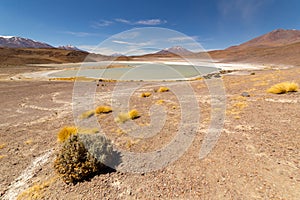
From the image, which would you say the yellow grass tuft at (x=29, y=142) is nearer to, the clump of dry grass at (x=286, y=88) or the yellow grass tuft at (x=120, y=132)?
the yellow grass tuft at (x=120, y=132)

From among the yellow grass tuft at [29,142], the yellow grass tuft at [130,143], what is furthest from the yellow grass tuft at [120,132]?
the yellow grass tuft at [29,142]

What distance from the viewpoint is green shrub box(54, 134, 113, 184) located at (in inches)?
161

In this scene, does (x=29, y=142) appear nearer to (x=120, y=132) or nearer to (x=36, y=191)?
(x=36, y=191)

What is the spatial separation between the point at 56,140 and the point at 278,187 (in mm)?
7297

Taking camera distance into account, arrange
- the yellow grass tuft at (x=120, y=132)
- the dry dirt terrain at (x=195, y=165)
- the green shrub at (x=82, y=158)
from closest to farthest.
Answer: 1. the dry dirt terrain at (x=195, y=165)
2. the green shrub at (x=82, y=158)
3. the yellow grass tuft at (x=120, y=132)

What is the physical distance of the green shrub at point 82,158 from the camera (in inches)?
161

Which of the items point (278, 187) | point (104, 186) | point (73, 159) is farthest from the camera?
point (73, 159)

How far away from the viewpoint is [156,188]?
144 inches

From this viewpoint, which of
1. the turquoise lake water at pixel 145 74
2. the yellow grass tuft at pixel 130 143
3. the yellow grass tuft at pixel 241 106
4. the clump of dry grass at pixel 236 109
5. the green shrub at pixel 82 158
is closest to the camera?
the green shrub at pixel 82 158

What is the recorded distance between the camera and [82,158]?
429cm

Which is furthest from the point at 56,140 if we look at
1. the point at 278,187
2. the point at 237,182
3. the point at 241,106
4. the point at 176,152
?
the point at 241,106

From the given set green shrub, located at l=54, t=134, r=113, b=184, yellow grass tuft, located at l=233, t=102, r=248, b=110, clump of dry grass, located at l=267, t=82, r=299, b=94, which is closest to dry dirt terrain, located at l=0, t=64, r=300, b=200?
green shrub, located at l=54, t=134, r=113, b=184

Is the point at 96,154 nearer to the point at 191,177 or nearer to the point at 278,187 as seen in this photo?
the point at 191,177

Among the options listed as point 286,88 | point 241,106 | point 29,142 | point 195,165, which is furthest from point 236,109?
point 29,142
